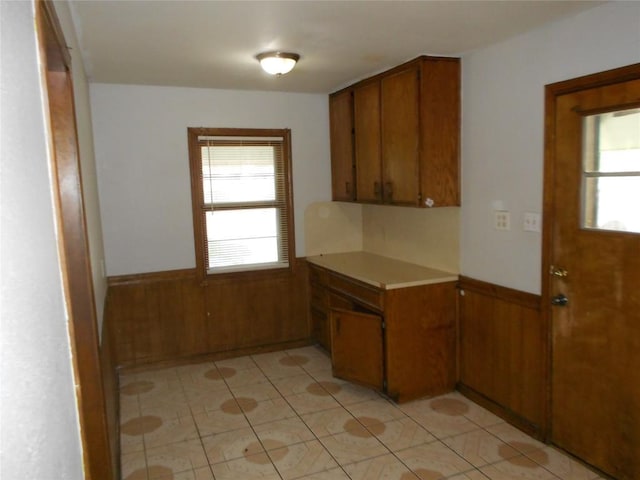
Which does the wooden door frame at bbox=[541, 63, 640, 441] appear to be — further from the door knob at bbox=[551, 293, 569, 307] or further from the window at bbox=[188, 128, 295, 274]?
the window at bbox=[188, 128, 295, 274]

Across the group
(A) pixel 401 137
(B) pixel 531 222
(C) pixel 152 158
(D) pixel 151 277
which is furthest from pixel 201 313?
(B) pixel 531 222

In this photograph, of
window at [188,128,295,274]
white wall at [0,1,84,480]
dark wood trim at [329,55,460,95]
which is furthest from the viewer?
window at [188,128,295,274]

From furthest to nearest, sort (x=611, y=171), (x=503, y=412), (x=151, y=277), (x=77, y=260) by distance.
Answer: (x=151, y=277)
(x=503, y=412)
(x=611, y=171)
(x=77, y=260)

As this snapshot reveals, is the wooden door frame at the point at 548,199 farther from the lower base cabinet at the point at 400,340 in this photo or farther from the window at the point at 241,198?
the window at the point at 241,198

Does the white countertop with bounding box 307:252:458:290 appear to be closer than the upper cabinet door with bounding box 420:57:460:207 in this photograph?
No

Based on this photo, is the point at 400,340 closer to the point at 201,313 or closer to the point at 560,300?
the point at 560,300

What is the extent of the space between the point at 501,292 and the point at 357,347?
1047mm

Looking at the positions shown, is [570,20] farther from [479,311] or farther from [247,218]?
[247,218]

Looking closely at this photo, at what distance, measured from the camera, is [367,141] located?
3902 mm

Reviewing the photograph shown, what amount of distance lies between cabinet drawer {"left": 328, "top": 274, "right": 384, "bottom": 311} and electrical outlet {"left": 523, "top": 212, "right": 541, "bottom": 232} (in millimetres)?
997

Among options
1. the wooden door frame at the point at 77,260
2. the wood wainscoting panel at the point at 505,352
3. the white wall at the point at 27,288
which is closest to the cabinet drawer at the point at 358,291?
the wood wainscoting panel at the point at 505,352

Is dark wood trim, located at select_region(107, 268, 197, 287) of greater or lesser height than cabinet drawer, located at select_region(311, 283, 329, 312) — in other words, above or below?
above

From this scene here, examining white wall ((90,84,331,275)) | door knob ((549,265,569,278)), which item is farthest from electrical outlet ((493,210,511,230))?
white wall ((90,84,331,275))

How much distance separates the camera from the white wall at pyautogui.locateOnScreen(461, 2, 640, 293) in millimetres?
2367
